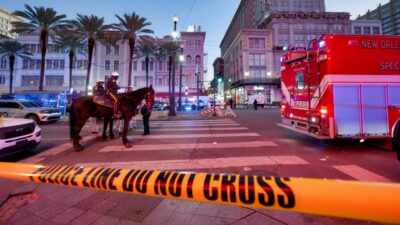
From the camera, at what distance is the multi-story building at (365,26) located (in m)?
67.6

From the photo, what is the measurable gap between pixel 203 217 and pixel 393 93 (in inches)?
273

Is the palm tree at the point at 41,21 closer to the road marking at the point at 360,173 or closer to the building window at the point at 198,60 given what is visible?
the building window at the point at 198,60

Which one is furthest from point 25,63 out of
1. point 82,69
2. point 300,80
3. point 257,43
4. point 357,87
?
point 357,87

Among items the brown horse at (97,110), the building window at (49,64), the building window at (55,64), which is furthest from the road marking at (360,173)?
the building window at (49,64)

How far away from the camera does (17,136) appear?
564cm

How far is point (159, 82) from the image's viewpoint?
5566 centimetres

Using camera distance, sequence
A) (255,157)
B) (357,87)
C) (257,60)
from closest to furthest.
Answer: (255,157)
(357,87)
(257,60)

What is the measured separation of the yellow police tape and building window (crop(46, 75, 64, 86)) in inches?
2358

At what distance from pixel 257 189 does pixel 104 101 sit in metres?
6.99

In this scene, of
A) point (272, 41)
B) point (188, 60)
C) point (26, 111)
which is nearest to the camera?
point (26, 111)

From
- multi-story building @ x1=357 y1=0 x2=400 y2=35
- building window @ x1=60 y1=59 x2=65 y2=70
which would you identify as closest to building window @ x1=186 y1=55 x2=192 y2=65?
building window @ x1=60 y1=59 x2=65 y2=70

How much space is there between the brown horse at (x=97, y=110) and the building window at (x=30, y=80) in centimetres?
5754

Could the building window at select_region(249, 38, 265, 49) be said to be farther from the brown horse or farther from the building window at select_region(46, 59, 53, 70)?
the brown horse

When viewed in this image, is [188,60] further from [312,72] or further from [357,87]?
[357,87]
